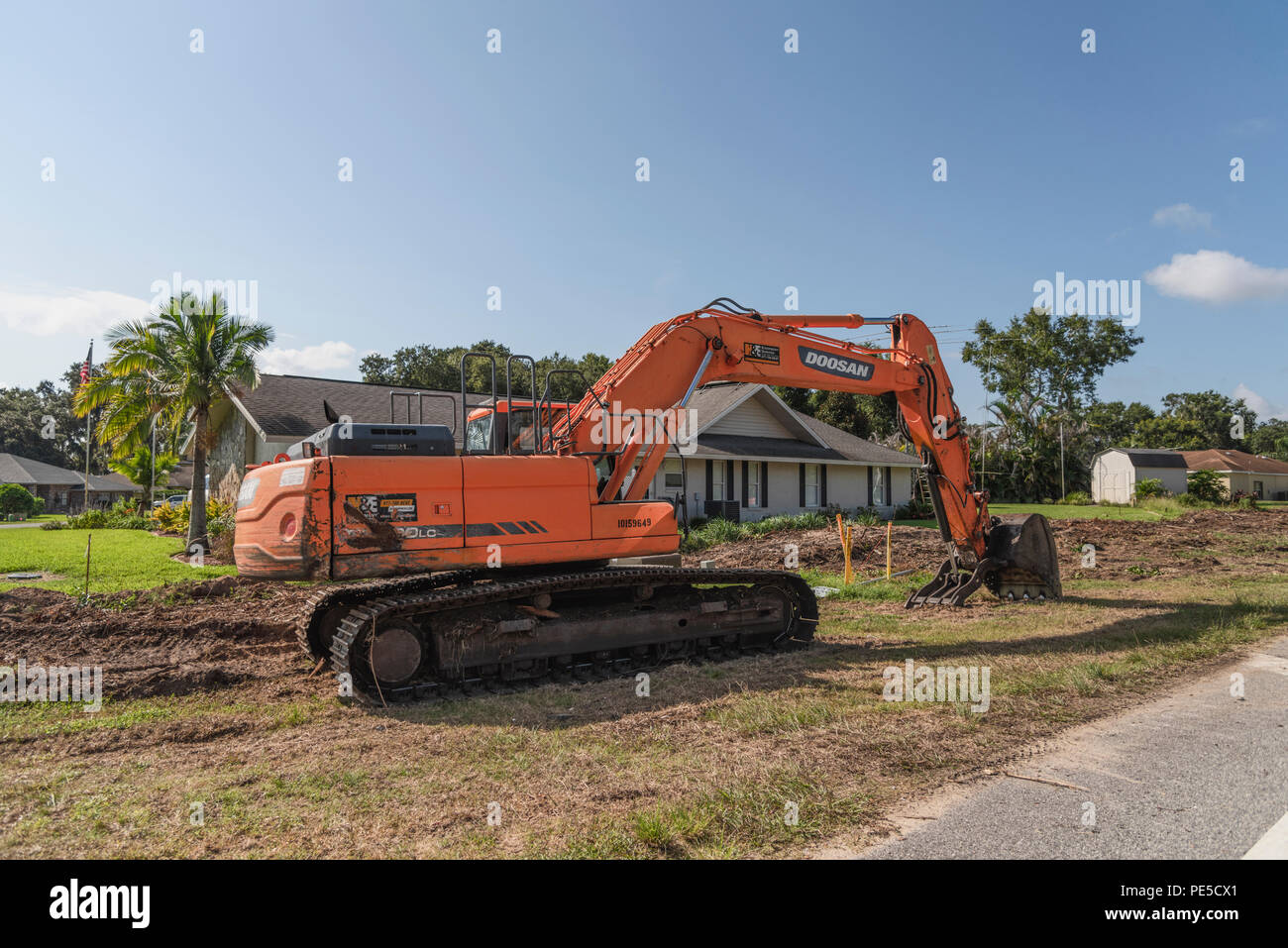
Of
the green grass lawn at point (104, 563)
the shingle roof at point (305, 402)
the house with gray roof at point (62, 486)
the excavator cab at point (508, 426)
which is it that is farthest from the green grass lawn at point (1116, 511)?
the house with gray roof at point (62, 486)

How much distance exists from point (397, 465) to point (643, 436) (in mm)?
2808

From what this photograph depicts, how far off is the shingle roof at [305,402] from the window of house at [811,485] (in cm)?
1528

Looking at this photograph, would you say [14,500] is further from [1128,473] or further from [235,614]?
[1128,473]

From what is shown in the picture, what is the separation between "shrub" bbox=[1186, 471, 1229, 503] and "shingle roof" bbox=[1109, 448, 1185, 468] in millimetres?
4402

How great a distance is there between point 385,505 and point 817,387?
20.4 feet

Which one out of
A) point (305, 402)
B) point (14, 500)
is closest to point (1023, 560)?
point (305, 402)

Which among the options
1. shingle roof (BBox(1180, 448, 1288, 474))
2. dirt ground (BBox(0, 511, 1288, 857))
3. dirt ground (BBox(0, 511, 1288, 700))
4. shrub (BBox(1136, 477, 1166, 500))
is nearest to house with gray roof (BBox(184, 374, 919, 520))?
dirt ground (BBox(0, 511, 1288, 700))

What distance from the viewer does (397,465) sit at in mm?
7188

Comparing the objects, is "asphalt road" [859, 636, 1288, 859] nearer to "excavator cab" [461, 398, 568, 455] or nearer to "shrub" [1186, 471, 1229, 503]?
"excavator cab" [461, 398, 568, 455]

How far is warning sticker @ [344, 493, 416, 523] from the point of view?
276 inches

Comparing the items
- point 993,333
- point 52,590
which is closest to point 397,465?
point 52,590

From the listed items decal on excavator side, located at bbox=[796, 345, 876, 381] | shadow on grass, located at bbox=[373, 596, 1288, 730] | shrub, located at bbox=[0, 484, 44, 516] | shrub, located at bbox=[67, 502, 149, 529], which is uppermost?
decal on excavator side, located at bbox=[796, 345, 876, 381]

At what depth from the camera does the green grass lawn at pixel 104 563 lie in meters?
14.5

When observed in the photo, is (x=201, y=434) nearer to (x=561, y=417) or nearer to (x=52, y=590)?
(x=52, y=590)
